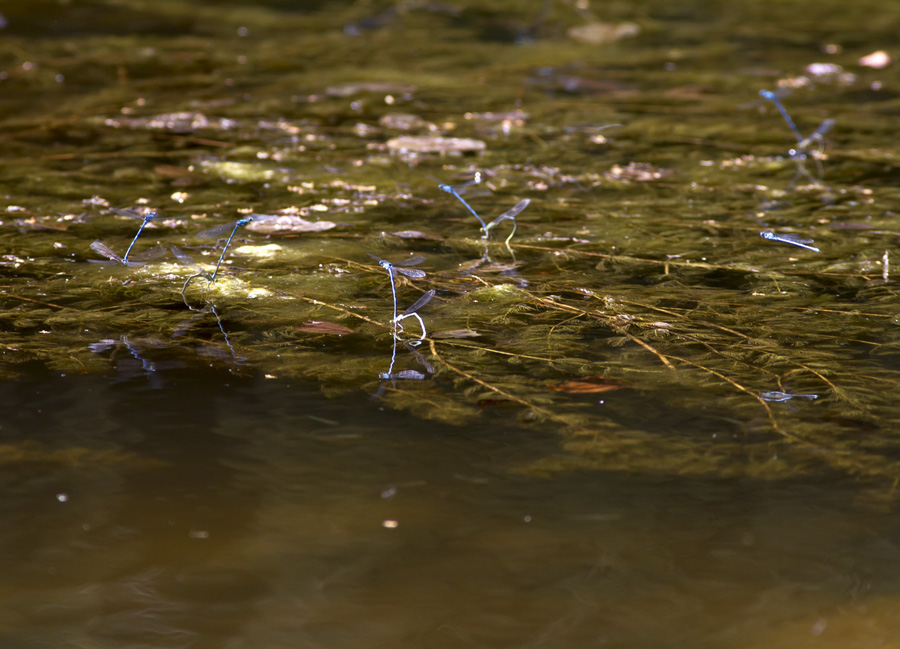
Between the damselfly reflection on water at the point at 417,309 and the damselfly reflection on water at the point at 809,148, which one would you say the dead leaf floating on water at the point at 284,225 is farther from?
the damselfly reflection on water at the point at 809,148

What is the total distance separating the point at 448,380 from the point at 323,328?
31 centimetres

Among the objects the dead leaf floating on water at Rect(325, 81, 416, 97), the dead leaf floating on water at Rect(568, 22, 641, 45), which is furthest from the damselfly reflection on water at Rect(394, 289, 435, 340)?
the dead leaf floating on water at Rect(568, 22, 641, 45)

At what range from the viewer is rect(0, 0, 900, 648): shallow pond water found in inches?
42.0

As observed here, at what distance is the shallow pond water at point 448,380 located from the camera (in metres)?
1.07

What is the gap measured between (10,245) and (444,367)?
1.18 meters

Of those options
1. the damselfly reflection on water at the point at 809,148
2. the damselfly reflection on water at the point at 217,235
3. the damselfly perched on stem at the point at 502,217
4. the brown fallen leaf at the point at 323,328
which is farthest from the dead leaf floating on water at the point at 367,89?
the brown fallen leaf at the point at 323,328

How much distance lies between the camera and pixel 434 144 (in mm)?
2980

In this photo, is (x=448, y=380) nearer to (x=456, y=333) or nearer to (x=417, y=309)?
(x=456, y=333)

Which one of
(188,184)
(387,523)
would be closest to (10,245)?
(188,184)

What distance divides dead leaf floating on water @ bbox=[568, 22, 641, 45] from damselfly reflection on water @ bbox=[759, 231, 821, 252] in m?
3.04

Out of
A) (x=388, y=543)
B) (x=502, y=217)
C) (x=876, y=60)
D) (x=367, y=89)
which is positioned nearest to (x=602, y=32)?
(x=876, y=60)

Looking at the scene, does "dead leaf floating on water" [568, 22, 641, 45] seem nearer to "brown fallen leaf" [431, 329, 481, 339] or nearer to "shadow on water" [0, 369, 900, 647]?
"brown fallen leaf" [431, 329, 481, 339]

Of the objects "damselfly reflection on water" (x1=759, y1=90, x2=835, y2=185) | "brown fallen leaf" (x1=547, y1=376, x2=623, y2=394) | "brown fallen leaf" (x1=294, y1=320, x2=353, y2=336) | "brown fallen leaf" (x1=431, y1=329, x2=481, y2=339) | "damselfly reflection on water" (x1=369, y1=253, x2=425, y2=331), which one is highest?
"damselfly reflection on water" (x1=369, y1=253, x2=425, y2=331)

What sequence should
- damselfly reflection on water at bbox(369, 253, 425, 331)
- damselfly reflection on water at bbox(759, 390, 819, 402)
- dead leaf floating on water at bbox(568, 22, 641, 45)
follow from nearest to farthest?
damselfly reflection on water at bbox(759, 390, 819, 402) < damselfly reflection on water at bbox(369, 253, 425, 331) < dead leaf floating on water at bbox(568, 22, 641, 45)
